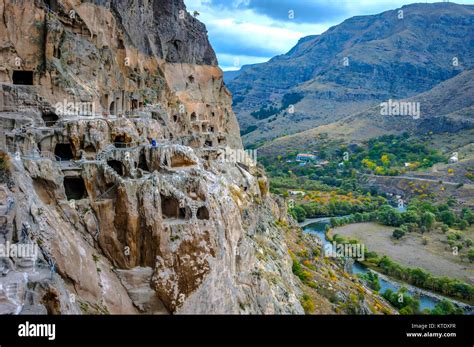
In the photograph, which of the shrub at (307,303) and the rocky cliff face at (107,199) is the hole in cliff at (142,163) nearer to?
the rocky cliff face at (107,199)

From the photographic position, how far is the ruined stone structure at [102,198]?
17125 mm

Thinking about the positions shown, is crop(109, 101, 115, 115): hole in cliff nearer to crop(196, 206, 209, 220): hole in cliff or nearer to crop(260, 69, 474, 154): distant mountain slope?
crop(196, 206, 209, 220): hole in cliff

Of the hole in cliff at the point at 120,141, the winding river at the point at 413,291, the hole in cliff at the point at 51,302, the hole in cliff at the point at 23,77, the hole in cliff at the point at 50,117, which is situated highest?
the hole in cliff at the point at 23,77

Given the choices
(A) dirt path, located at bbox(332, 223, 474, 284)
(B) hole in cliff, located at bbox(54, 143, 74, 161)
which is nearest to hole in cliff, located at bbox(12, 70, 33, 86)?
(B) hole in cliff, located at bbox(54, 143, 74, 161)

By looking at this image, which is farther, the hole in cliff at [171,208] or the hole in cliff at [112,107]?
the hole in cliff at [112,107]

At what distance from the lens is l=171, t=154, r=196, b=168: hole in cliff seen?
91.0 ft

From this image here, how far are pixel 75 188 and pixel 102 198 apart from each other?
5.32 feet

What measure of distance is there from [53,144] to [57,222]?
739 cm

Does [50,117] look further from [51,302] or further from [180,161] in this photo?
[51,302]

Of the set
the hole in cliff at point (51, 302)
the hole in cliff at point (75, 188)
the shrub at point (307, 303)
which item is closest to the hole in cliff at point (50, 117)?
the hole in cliff at point (75, 188)

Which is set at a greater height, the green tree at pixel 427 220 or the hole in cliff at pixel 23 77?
the hole in cliff at pixel 23 77

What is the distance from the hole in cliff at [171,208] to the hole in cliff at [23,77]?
1398 centimetres

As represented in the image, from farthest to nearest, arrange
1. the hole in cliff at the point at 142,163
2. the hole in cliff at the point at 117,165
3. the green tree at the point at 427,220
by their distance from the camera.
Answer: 1. the green tree at the point at 427,220
2. the hole in cliff at the point at 142,163
3. the hole in cliff at the point at 117,165
